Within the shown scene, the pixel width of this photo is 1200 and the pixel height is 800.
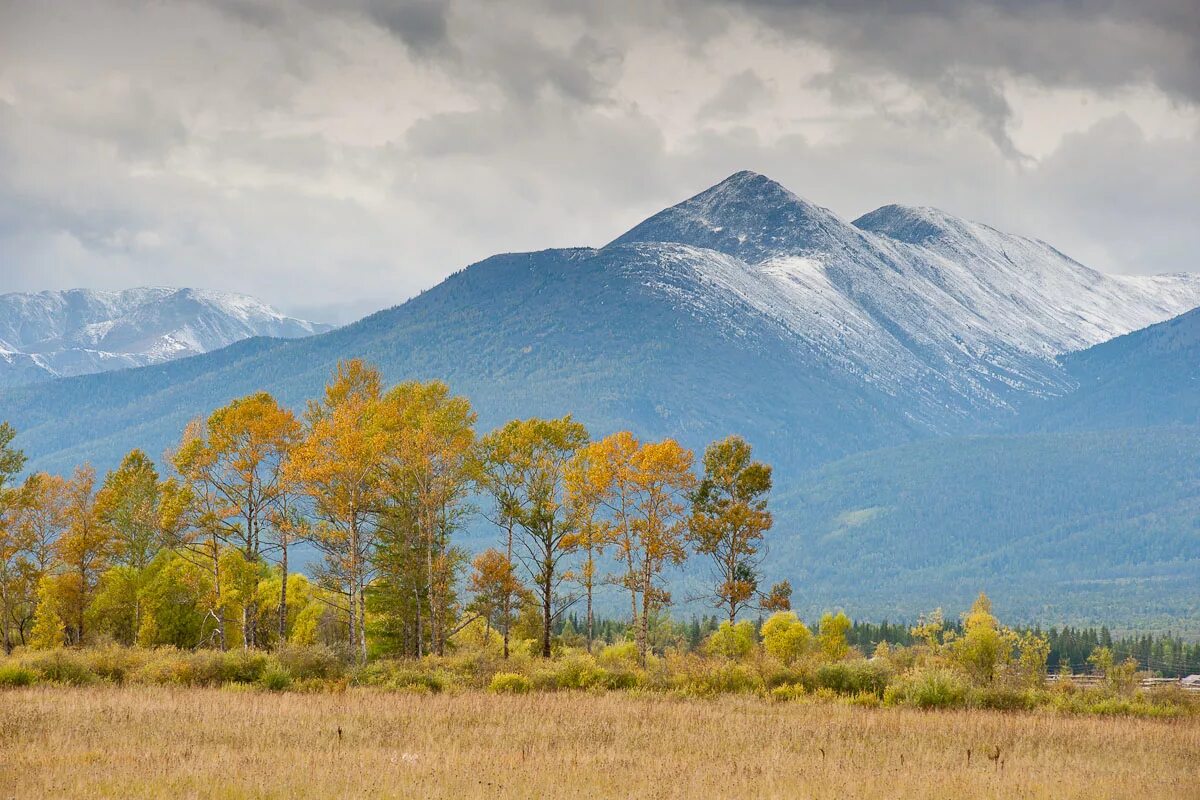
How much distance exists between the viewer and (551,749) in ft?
86.4

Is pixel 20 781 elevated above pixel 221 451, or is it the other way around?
pixel 221 451

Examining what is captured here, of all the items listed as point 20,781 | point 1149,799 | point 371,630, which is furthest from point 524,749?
point 371,630

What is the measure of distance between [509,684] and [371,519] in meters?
18.0

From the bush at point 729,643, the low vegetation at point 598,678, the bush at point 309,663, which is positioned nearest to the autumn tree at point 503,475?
the low vegetation at point 598,678

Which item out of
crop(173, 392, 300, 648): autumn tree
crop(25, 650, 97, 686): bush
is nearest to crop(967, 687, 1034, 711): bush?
crop(25, 650, 97, 686): bush

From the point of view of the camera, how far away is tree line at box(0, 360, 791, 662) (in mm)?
49188

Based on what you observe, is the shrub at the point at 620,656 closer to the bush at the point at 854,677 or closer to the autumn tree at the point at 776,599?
the autumn tree at the point at 776,599

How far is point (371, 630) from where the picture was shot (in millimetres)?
60062

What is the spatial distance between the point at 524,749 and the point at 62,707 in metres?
13.3

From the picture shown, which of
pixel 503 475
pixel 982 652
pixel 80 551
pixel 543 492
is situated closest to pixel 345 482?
pixel 503 475

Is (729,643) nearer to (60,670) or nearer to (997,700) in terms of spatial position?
(997,700)

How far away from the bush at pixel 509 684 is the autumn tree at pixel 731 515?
1832 cm

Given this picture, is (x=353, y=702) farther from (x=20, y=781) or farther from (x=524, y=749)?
(x=20, y=781)

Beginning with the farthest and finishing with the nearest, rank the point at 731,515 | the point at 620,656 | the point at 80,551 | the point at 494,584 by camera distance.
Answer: the point at 80,551 → the point at 731,515 → the point at 494,584 → the point at 620,656
